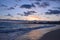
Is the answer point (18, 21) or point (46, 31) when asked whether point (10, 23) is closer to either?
point (18, 21)

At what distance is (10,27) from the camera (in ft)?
15.4

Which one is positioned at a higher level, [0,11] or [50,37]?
[0,11]

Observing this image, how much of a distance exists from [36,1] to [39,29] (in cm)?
98

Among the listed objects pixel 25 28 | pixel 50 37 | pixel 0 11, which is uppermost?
pixel 0 11

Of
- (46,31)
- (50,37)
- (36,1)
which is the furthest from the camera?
(46,31)

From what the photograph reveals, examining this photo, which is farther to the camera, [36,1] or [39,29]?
[39,29]

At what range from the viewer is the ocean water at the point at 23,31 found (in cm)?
438

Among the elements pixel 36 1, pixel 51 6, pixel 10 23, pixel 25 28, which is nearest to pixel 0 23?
pixel 10 23

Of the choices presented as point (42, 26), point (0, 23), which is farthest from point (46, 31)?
point (0, 23)

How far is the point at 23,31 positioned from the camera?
4.69 m

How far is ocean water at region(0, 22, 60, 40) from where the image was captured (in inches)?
172

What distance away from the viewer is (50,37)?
426cm

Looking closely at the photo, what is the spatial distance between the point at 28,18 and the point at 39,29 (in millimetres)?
708

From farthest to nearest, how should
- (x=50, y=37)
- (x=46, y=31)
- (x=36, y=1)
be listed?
(x=46, y=31) < (x=36, y=1) < (x=50, y=37)
